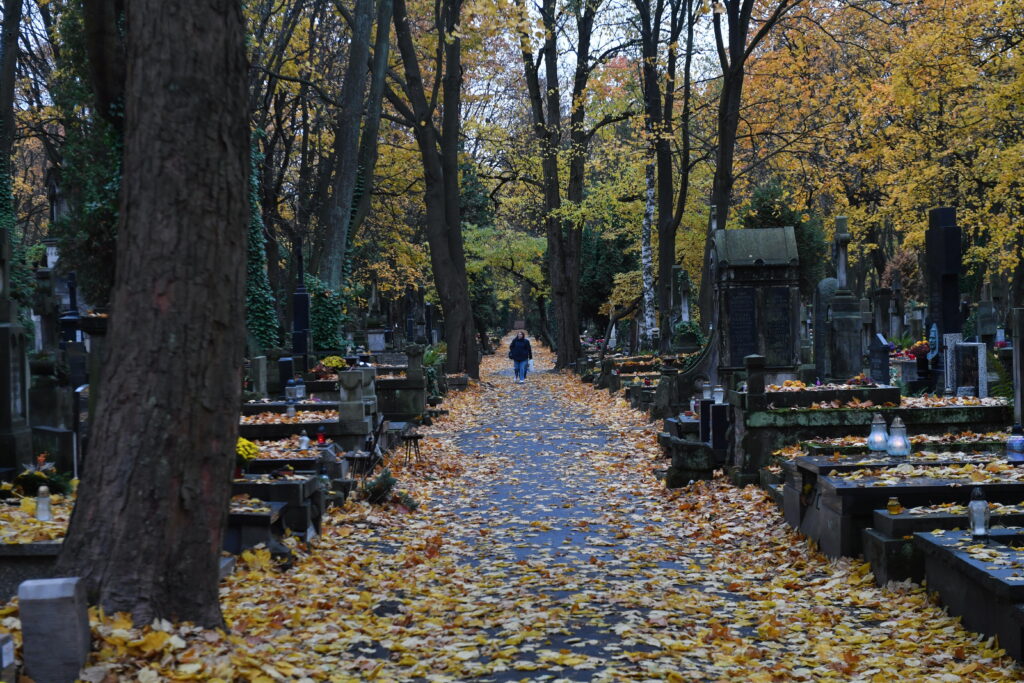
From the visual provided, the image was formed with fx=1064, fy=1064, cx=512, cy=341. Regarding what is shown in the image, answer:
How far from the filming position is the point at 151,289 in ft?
17.8

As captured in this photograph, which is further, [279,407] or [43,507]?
[279,407]

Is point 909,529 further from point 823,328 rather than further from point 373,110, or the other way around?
point 373,110

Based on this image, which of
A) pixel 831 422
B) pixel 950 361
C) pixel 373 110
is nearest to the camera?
pixel 831 422

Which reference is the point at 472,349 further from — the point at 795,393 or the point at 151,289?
the point at 151,289

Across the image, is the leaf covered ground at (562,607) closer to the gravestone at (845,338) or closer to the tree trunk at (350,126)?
the gravestone at (845,338)

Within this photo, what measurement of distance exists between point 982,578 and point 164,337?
4.49m

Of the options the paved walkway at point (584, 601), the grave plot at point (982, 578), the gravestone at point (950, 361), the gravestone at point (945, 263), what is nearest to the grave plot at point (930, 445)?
the paved walkway at point (584, 601)

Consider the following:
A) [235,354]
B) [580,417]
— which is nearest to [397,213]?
[580,417]

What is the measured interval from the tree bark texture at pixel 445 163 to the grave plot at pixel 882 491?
20.5 meters

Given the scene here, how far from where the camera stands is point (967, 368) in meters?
15.0

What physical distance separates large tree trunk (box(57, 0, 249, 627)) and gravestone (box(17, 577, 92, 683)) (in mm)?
628

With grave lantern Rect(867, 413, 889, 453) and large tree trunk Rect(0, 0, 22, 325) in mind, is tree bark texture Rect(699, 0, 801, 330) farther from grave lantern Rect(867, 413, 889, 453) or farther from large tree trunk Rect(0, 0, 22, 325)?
large tree trunk Rect(0, 0, 22, 325)

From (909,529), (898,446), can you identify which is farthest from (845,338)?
(909,529)

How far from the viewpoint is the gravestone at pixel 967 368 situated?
14641 millimetres
